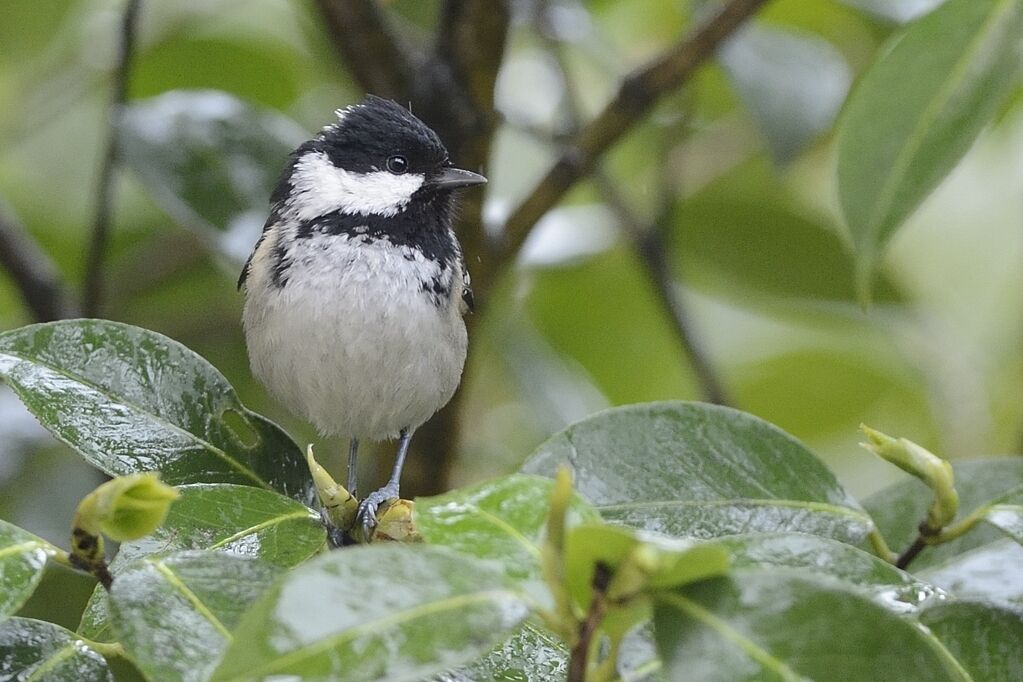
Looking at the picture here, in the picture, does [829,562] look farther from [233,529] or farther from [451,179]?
[451,179]

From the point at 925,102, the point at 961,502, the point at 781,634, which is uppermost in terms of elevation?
the point at 925,102

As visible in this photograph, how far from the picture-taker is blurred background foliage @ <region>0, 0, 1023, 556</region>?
3125 mm

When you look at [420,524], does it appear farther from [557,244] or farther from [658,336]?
[658,336]

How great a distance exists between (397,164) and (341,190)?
0.15 m

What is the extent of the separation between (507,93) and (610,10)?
0.48 meters

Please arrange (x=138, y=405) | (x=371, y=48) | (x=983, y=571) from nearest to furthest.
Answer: (x=138, y=405) → (x=983, y=571) → (x=371, y=48)

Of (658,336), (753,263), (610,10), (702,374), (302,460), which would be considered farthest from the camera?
(610,10)

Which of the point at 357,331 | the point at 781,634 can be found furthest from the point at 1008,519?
the point at 357,331

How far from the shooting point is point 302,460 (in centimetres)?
179

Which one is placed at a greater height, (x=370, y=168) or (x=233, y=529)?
(x=370, y=168)

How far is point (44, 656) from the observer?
1302mm

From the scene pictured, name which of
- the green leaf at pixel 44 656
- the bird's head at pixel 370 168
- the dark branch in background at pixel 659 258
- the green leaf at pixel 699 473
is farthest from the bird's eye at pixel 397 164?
the green leaf at pixel 44 656

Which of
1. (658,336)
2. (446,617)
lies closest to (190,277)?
(658,336)

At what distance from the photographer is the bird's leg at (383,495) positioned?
1569mm
